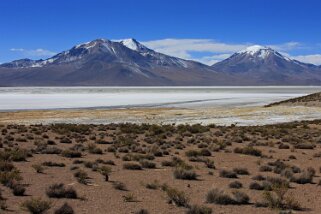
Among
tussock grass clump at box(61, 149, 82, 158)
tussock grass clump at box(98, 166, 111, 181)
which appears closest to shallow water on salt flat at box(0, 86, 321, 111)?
tussock grass clump at box(61, 149, 82, 158)

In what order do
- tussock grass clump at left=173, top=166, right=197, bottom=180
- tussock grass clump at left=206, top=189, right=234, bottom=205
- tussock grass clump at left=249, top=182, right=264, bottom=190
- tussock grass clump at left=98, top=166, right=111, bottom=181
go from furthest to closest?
tussock grass clump at left=173, top=166, right=197, bottom=180 → tussock grass clump at left=98, top=166, right=111, bottom=181 → tussock grass clump at left=249, top=182, right=264, bottom=190 → tussock grass clump at left=206, top=189, right=234, bottom=205

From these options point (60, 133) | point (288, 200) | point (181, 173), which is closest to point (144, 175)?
point (181, 173)

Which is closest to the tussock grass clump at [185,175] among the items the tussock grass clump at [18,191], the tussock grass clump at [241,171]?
the tussock grass clump at [241,171]

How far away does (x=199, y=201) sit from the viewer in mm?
11266

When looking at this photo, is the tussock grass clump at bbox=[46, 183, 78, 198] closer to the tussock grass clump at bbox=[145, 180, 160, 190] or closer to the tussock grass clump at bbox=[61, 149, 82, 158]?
the tussock grass clump at bbox=[145, 180, 160, 190]

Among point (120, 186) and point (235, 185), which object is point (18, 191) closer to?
point (120, 186)

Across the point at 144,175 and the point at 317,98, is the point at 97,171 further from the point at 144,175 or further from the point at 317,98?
the point at 317,98

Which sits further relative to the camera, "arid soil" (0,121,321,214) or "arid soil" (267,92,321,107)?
"arid soil" (267,92,321,107)

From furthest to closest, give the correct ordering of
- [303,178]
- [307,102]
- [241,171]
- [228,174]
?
1. [307,102]
2. [241,171]
3. [228,174]
4. [303,178]

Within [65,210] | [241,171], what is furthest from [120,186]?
[241,171]

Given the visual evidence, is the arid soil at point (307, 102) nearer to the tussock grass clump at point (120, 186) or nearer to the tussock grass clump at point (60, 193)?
the tussock grass clump at point (120, 186)

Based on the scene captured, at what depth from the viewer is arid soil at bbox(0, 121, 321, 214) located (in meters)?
10.8

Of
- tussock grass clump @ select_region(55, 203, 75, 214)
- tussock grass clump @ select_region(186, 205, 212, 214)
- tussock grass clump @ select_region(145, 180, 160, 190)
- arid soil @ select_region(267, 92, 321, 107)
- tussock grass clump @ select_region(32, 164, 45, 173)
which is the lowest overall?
tussock grass clump @ select_region(145, 180, 160, 190)

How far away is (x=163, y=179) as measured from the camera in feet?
46.9
